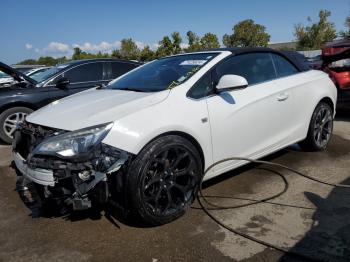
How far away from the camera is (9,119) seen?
6.39 m

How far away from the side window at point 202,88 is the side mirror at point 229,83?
0.10 metres

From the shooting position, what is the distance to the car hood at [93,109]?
9.77 feet

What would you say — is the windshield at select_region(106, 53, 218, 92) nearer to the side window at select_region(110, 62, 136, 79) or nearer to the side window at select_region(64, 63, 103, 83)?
the side window at select_region(64, 63, 103, 83)

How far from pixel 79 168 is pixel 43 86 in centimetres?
440

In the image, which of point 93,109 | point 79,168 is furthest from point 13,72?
point 79,168

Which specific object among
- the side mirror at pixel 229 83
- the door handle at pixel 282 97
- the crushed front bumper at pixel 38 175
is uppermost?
the side mirror at pixel 229 83

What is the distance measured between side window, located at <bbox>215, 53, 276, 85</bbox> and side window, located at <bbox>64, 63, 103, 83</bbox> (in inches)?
153

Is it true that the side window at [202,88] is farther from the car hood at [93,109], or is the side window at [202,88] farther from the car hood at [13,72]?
the car hood at [13,72]

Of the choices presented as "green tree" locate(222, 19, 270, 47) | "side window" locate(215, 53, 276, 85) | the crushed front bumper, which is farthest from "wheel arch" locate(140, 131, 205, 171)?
"green tree" locate(222, 19, 270, 47)

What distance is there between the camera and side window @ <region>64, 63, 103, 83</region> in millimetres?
7043

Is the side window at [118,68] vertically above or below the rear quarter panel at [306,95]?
above

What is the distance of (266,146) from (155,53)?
3971 centimetres

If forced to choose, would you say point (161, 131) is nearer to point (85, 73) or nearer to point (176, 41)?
point (85, 73)

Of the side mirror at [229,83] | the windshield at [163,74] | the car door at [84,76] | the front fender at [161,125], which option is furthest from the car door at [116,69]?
the front fender at [161,125]
